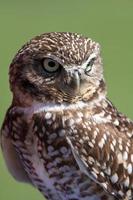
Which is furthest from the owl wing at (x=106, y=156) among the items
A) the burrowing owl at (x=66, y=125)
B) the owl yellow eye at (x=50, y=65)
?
the owl yellow eye at (x=50, y=65)

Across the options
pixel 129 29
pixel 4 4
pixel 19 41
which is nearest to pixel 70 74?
pixel 19 41

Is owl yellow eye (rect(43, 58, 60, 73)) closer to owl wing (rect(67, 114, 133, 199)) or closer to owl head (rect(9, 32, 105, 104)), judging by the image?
owl head (rect(9, 32, 105, 104))

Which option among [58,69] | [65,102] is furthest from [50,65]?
[65,102]

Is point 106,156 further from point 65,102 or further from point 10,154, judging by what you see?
point 10,154

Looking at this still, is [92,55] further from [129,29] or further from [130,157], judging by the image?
[129,29]

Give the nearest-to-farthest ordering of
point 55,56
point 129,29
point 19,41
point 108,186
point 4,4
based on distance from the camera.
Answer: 1. point 55,56
2. point 108,186
3. point 19,41
4. point 129,29
5. point 4,4

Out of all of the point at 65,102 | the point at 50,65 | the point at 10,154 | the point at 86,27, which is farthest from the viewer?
the point at 86,27
